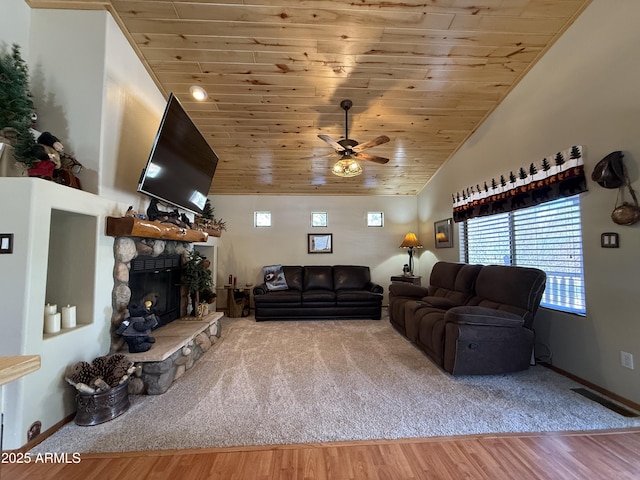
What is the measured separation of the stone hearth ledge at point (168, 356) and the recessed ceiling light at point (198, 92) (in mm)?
2611

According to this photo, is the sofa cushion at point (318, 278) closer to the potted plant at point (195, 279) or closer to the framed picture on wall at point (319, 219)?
the framed picture on wall at point (319, 219)

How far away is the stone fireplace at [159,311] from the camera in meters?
2.43

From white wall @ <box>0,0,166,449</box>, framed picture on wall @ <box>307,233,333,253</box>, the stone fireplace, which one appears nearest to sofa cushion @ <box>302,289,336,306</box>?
framed picture on wall @ <box>307,233,333,253</box>

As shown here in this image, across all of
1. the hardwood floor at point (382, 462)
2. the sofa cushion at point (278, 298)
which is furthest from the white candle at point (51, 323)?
the sofa cushion at point (278, 298)

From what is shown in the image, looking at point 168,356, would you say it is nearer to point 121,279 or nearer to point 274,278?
point 121,279

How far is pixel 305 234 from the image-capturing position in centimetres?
612

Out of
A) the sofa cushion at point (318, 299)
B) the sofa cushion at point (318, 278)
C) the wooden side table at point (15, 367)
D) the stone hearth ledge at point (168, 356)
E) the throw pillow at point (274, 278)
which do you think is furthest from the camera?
the sofa cushion at point (318, 278)

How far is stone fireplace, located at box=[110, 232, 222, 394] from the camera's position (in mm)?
2432

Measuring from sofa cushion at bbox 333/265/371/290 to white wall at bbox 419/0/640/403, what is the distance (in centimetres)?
295

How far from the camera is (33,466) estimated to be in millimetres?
1660

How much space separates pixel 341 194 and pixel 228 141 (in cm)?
262

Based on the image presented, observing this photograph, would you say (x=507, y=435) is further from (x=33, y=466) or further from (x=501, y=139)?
(x=501, y=139)

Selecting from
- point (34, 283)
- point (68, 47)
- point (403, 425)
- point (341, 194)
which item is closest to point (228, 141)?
point (68, 47)

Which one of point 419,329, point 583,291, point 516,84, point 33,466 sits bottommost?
point 33,466
